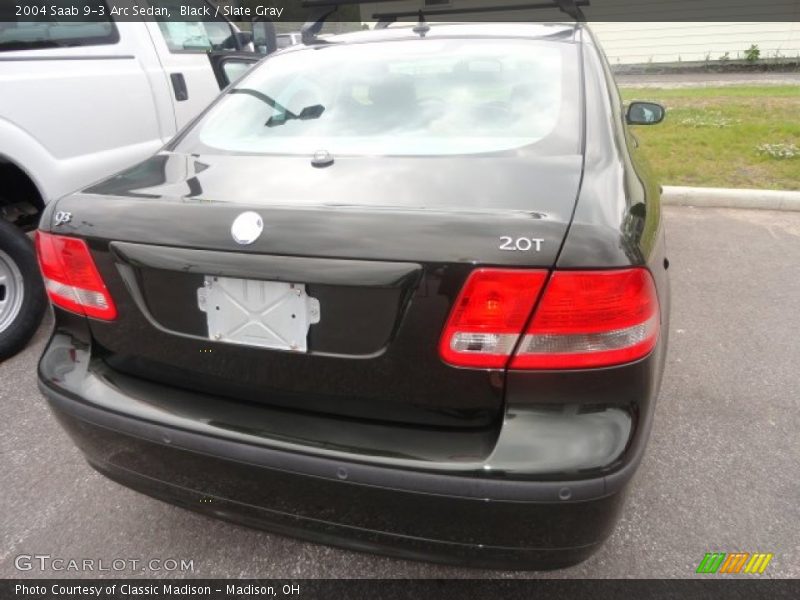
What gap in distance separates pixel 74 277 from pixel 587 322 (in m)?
1.42

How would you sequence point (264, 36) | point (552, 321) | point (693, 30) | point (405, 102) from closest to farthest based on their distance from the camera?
point (552, 321) < point (405, 102) < point (264, 36) < point (693, 30)

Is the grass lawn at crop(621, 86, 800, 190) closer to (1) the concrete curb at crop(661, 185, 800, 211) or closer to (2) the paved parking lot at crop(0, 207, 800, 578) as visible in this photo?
(1) the concrete curb at crop(661, 185, 800, 211)

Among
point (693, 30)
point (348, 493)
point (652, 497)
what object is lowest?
point (693, 30)

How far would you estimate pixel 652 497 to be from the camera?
87.8 inches

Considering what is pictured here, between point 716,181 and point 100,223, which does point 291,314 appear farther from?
point 716,181

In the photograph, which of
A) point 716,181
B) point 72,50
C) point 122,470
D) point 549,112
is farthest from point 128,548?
point 716,181

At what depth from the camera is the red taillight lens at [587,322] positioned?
52.6 inches

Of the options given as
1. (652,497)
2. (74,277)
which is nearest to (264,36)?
(74,277)

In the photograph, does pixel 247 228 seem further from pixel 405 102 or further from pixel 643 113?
pixel 643 113

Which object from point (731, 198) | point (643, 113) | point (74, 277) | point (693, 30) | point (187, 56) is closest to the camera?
Answer: point (74, 277)

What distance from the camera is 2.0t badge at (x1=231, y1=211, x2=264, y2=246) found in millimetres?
1452

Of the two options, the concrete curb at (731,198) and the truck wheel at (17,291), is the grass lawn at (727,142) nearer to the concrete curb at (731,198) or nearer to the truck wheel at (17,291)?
the concrete curb at (731,198)

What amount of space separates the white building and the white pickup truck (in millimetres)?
11883

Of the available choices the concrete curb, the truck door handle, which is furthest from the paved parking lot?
the concrete curb
